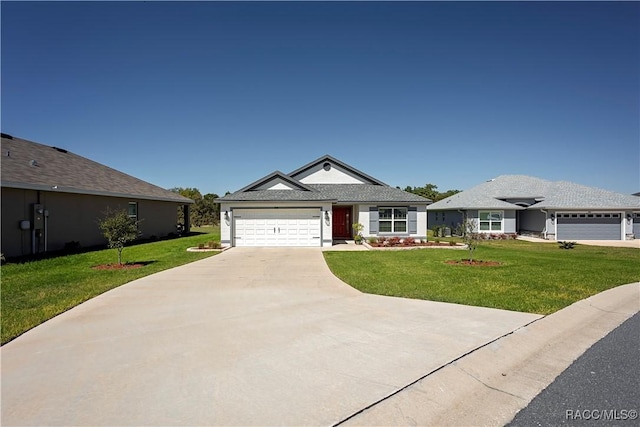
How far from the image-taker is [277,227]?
63.5 feet

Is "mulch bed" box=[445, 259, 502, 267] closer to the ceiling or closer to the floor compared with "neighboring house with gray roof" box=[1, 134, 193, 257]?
closer to the floor

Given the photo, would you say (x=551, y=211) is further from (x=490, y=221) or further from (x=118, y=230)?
(x=118, y=230)

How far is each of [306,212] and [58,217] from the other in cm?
1170

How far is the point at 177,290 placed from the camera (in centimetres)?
829

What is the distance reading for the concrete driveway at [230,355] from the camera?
320 centimetres

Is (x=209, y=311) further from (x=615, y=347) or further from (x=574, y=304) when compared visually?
(x=574, y=304)

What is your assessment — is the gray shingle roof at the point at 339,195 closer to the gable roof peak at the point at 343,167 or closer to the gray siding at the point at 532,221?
the gable roof peak at the point at 343,167

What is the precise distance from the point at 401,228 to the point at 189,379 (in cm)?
1843

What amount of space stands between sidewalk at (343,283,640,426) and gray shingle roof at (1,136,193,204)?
51.0 feet

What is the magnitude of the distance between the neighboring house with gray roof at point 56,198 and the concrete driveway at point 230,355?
940cm

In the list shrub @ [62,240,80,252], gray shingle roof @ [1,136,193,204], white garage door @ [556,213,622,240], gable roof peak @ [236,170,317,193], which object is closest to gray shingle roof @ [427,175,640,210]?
white garage door @ [556,213,622,240]

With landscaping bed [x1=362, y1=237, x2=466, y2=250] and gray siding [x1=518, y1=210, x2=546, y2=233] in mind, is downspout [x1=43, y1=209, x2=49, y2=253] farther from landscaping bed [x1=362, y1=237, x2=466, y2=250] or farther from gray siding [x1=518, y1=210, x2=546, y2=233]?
gray siding [x1=518, y1=210, x2=546, y2=233]

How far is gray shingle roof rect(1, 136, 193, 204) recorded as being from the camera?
14.2 metres

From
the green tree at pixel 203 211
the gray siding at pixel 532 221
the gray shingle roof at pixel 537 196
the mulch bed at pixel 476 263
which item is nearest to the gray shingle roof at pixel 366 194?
the gray shingle roof at pixel 537 196
